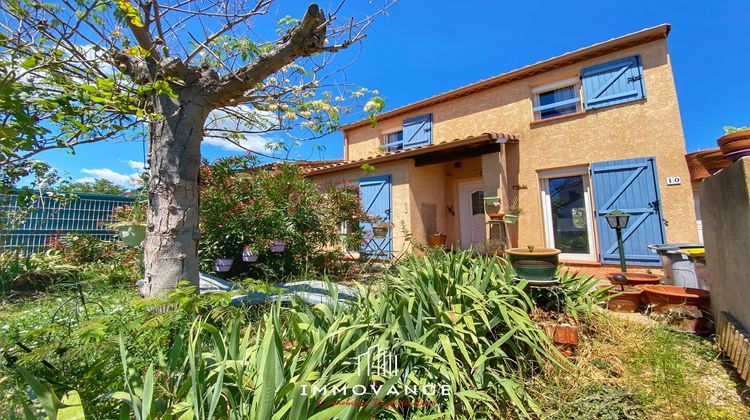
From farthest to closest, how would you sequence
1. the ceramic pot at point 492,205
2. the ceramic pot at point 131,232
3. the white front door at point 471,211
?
the white front door at point 471,211, the ceramic pot at point 492,205, the ceramic pot at point 131,232

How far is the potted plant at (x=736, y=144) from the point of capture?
2.28 m

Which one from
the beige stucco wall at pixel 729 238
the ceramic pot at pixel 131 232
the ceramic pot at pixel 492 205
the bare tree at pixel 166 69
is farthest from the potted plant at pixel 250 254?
the beige stucco wall at pixel 729 238

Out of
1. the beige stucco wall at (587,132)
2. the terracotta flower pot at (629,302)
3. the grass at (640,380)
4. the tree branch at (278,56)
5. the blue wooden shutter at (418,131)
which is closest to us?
the grass at (640,380)

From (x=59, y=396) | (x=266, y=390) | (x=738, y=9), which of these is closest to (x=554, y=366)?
(x=266, y=390)

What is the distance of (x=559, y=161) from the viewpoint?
22.7 feet

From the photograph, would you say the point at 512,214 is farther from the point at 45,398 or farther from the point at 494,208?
the point at 45,398

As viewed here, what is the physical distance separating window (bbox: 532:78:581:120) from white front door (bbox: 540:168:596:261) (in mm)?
1565

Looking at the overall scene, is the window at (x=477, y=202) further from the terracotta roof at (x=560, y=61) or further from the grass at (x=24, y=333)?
the grass at (x=24, y=333)

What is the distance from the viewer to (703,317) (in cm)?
314

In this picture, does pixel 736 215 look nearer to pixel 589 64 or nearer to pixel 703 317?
pixel 703 317

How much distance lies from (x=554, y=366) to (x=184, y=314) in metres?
2.75

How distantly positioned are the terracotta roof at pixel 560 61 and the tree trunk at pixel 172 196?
4.48 metres

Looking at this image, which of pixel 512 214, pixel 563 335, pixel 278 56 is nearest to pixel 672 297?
pixel 563 335

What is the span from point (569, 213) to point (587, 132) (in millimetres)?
1848
